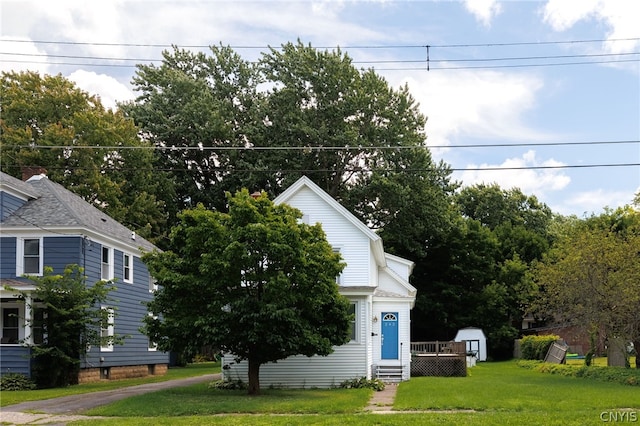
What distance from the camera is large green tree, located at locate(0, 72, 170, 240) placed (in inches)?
1778

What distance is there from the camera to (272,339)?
71.1 ft

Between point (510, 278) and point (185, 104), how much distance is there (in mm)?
25707

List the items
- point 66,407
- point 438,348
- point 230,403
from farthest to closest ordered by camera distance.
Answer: point 438,348, point 66,407, point 230,403

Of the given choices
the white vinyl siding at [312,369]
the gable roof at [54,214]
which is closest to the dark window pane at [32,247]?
the gable roof at [54,214]

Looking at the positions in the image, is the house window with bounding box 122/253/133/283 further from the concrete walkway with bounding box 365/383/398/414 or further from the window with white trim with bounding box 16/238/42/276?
the concrete walkway with bounding box 365/383/398/414

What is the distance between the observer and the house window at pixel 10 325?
29.7m

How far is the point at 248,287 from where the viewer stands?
2286cm

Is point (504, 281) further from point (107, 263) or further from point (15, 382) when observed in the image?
point (15, 382)

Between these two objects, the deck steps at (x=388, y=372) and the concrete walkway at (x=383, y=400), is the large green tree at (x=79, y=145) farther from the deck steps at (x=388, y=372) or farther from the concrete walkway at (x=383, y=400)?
the concrete walkway at (x=383, y=400)

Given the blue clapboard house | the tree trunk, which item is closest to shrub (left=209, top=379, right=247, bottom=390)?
the tree trunk

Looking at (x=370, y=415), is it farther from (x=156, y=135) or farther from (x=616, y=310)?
(x=156, y=135)

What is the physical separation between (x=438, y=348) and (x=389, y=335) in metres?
4.41

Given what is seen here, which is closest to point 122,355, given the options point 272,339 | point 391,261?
point 391,261
